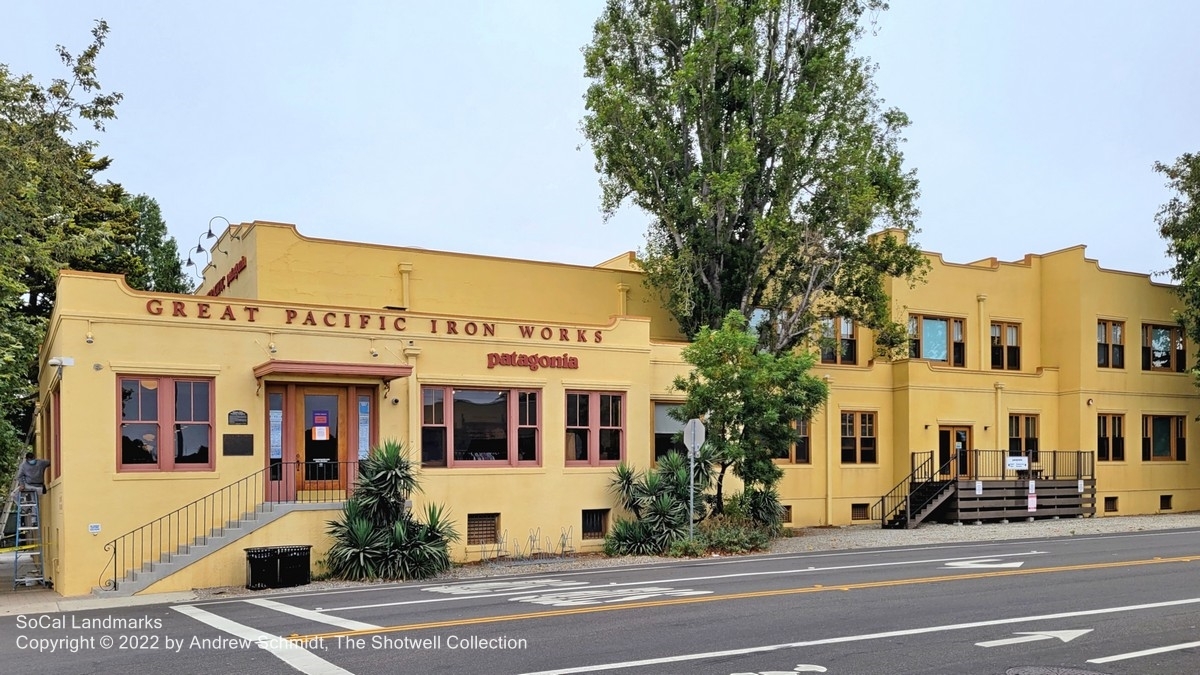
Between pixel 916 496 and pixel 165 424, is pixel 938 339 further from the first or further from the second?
pixel 165 424

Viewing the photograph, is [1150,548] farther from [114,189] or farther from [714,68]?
[114,189]

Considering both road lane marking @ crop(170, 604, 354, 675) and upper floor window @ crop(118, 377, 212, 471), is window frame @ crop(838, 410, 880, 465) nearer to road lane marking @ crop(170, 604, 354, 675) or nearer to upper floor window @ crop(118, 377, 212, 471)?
upper floor window @ crop(118, 377, 212, 471)

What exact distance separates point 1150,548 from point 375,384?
52.0 feet

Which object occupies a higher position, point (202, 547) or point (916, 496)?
point (202, 547)

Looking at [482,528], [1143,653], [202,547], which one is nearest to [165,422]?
[202,547]

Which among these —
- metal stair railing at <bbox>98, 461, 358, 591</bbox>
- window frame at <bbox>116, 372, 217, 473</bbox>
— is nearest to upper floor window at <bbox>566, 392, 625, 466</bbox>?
metal stair railing at <bbox>98, 461, 358, 591</bbox>

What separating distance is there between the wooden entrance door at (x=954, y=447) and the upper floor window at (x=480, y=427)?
14.7 meters

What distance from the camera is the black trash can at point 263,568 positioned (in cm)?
1772

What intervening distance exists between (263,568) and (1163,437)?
30.8 metres

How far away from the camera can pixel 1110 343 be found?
35.0m

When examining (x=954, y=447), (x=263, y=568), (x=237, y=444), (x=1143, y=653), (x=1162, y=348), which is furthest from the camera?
(x=1162, y=348)

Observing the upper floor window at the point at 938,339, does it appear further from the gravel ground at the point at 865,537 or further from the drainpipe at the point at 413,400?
the drainpipe at the point at 413,400

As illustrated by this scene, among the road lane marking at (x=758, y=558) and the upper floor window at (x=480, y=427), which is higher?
the upper floor window at (x=480, y=427)

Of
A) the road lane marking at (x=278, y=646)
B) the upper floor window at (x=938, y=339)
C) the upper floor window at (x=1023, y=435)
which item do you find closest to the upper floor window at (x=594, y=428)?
the road lane marking at (x=278, y=646)
